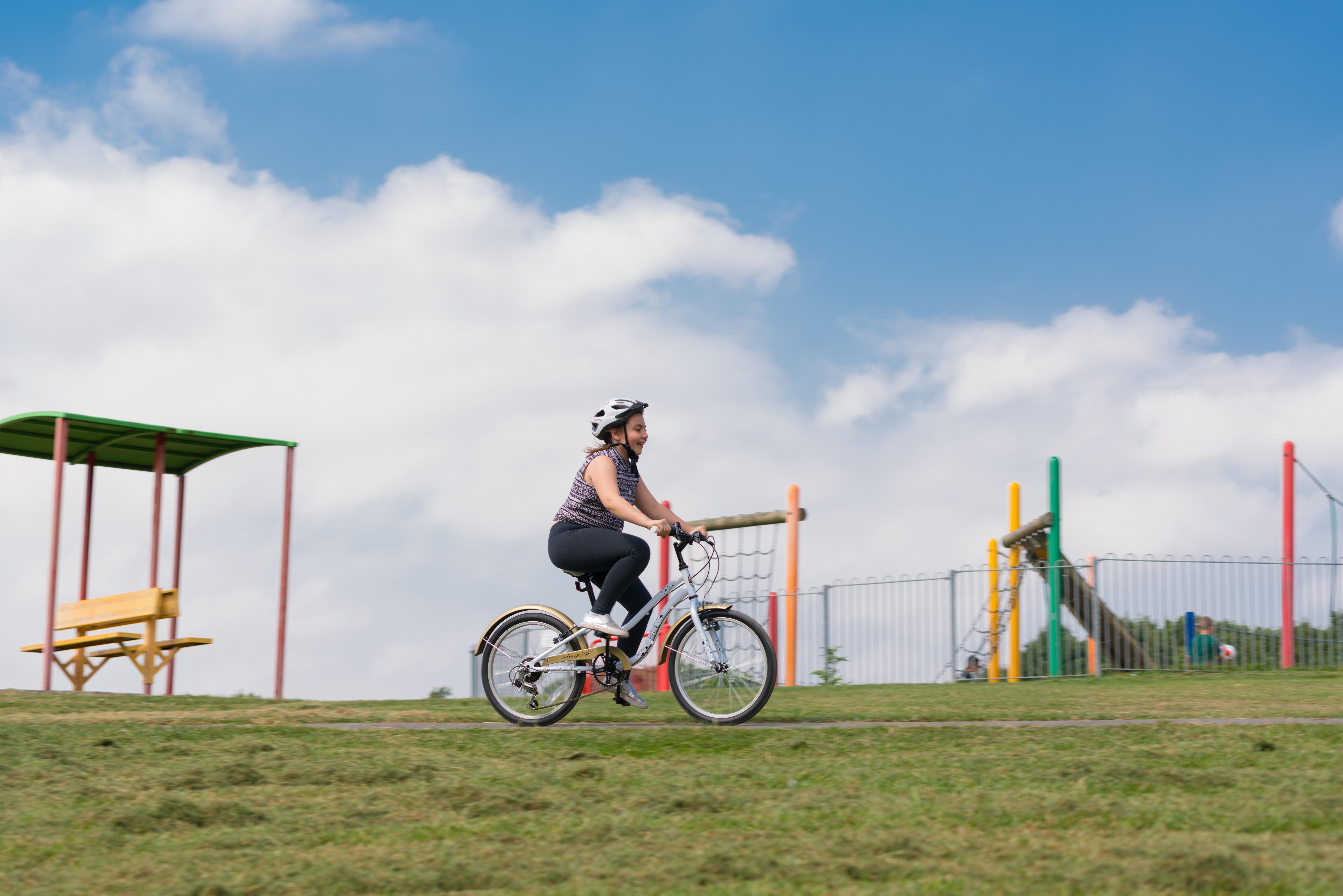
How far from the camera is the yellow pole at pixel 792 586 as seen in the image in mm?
19344

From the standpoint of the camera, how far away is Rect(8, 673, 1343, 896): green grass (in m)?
3.12

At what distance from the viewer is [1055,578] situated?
17.7 m

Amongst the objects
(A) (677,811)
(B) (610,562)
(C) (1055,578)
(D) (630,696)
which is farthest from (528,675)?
(C) (1055,578)

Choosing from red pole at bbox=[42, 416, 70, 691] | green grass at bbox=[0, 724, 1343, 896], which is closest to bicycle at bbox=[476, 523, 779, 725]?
green grass at bbox=[0, 724, 1343, 896]

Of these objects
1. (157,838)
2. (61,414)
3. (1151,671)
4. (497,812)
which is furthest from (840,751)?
(1151,671)

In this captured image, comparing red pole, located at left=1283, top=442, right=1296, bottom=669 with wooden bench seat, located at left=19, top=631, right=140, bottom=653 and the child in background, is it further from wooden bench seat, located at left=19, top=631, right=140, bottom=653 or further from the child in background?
wooden bench seat, located at left=19, top=631, right=140, bottom=653

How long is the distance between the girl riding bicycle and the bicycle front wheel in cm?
28

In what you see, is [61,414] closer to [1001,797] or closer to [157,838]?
[157,838]

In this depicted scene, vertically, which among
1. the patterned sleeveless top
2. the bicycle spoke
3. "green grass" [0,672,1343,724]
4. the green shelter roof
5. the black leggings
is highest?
the green shelter roof

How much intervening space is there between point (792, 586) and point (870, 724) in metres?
12.8

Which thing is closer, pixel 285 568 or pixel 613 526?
pixel 613 526

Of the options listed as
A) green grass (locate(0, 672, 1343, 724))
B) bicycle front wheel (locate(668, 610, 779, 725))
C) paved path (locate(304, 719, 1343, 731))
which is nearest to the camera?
paved path (locate(304, 719, 1343, 731))

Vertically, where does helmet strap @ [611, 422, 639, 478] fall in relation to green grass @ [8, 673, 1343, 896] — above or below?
above

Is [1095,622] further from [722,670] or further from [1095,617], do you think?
[722,670]
